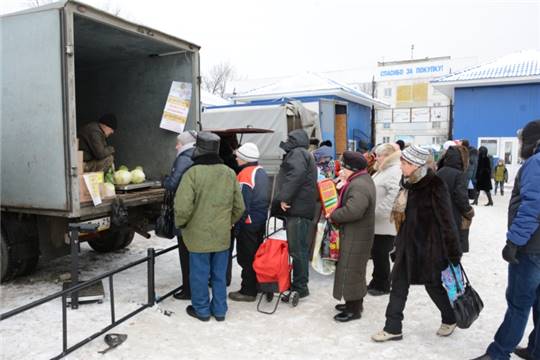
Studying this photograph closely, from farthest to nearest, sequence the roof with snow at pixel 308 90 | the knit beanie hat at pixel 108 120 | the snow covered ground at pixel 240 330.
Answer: the roof with snow at pixel 308 90
the knit beanie hat at pixel 108 120
the snow covered ground at pixel 240 330

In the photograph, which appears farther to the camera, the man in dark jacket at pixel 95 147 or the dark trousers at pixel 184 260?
the man in dark jacket at pixel 95 147

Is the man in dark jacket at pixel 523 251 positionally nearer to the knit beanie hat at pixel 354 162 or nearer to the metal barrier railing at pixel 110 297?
the knit beanie hat at pixel 354 162

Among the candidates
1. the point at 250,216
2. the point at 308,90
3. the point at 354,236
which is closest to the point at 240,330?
the point at 250,216

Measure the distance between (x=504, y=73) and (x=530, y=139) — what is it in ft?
55.0

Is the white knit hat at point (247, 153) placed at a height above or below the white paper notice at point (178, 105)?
below

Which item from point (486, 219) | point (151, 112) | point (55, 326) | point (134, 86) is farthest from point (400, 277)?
point (486, 219)

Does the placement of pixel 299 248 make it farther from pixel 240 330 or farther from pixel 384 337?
pixel 384 337

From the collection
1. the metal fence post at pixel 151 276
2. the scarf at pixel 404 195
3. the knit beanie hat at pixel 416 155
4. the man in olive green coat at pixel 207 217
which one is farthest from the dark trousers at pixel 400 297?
the metal fence post at pixel 151 276

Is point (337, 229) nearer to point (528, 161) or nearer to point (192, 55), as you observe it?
point (528, 161)

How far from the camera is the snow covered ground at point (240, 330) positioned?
141 inches

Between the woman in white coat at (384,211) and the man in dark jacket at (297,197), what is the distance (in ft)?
2.50

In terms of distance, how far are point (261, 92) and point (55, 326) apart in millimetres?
16080

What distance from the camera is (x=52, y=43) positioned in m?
3.93

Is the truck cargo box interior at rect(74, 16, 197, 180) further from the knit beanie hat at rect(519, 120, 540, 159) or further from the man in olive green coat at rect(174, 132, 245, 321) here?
the knit beanie hat at rect(519, 120, 540, 159)
